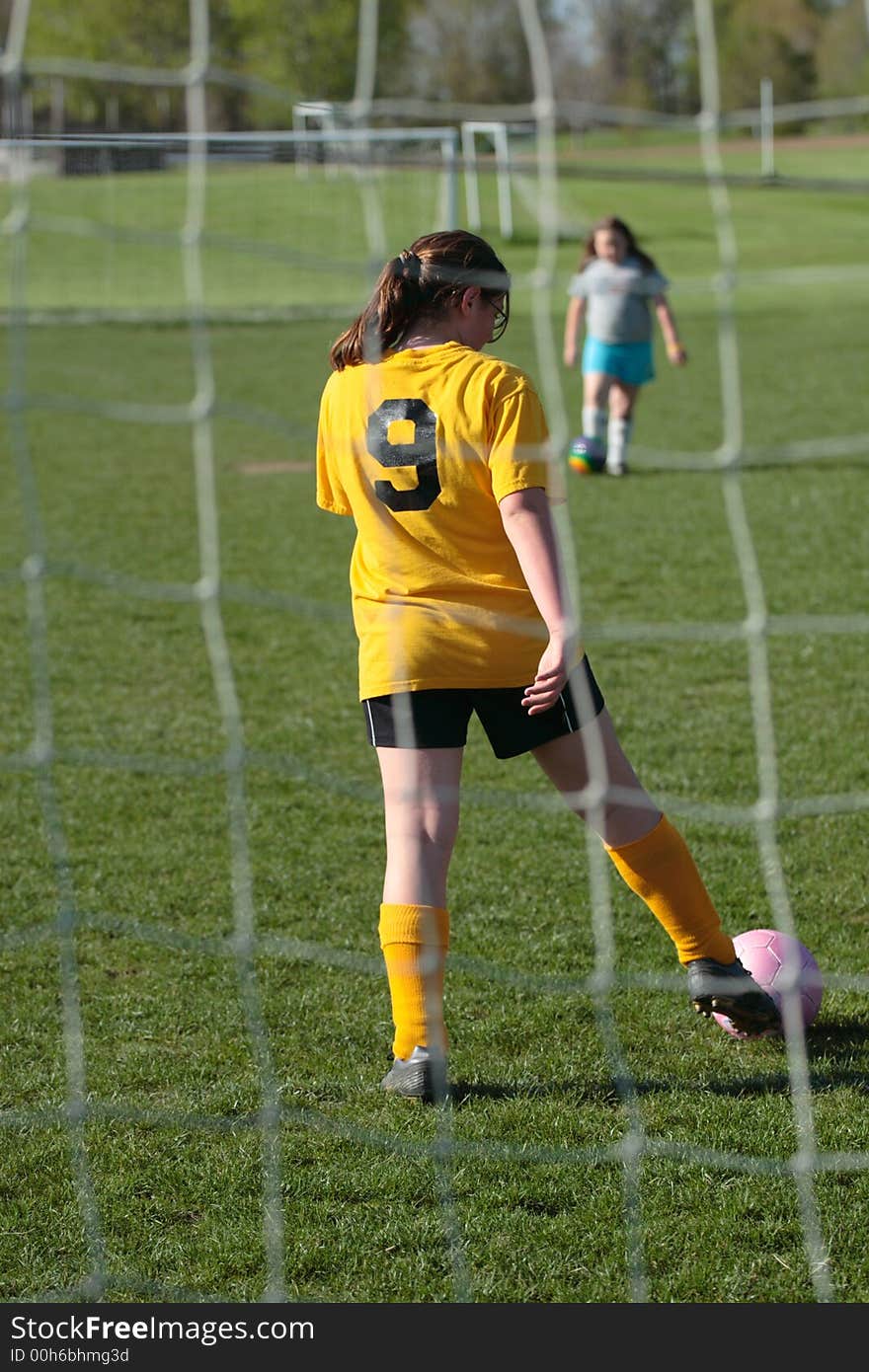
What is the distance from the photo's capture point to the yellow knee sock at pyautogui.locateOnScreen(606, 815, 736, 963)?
315cm

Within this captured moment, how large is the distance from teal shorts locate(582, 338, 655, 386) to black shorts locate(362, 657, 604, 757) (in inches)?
284

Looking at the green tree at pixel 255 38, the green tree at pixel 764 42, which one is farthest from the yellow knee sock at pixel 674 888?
the green tree at pixel 255 38

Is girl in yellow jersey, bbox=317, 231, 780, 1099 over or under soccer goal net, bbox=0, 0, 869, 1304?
over

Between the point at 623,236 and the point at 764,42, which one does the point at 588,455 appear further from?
the point at 764,42

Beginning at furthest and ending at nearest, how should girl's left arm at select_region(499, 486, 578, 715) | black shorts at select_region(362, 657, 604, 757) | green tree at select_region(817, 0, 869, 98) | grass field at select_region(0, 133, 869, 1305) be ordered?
1. green tree at select_region(817, 0, 869, 98)
2. black shorts at select_region(362, 657, 604, 757)
3. girl's left arm at select_region(499, 486, 578, 715)
4. grass field at select_region(0, 133, 869, 1305)

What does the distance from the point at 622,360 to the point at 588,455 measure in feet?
2.13

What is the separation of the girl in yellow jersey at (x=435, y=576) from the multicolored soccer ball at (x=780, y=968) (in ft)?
1.67

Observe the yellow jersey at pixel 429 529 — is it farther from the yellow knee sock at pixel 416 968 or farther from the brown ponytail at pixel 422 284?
the yellow knee sock at pixel 416 968

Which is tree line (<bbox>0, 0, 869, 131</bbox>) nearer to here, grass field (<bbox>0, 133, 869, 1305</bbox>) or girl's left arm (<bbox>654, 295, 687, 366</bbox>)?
girl's left arm (<bbox>654, 295, 687, 366</bbox>)

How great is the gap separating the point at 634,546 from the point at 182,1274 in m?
5.94

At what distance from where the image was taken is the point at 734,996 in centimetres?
317

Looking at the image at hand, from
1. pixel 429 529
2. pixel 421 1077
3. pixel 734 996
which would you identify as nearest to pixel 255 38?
pixel 429 529

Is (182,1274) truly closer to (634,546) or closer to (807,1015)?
(807,1015)

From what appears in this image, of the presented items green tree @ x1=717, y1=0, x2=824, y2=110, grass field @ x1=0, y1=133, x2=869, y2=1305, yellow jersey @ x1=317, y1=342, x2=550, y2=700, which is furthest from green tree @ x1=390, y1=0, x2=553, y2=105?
yellow jersey @ x1=317, y1=342, x2=550, y2=700
